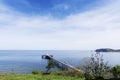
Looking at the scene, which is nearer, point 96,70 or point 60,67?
point 96,70

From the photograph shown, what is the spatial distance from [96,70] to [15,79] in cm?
754

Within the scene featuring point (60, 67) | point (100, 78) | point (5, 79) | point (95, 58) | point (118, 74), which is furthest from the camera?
point (60, 67)

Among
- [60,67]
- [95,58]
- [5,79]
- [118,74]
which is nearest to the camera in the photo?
[5,79]

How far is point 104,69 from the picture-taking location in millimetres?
22609

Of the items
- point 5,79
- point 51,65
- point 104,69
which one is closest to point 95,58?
point 104,69

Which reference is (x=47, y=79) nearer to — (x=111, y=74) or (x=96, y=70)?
(x=96, y=70)

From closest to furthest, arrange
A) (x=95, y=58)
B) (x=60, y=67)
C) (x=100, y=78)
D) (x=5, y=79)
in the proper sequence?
1. (x=100, y=78)
2. (x=5, y=79)
3. (x=95, y=58)
4. (x=60, y=67)

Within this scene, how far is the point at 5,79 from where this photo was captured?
21.9 metres

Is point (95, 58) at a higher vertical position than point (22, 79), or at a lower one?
higher

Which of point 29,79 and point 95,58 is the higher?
point 95,58

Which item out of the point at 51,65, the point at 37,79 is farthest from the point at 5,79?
the point at 51,65

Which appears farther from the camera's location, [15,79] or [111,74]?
[111,74]

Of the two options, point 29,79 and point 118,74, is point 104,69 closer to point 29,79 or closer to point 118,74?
point 118,74

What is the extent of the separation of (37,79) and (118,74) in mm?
9770
